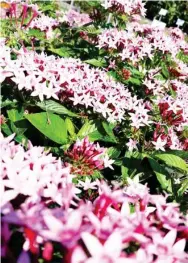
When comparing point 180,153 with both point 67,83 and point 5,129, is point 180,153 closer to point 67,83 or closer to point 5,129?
point 67,83

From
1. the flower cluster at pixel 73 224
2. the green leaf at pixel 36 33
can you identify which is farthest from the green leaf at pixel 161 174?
the green leaf at pixel 36 33

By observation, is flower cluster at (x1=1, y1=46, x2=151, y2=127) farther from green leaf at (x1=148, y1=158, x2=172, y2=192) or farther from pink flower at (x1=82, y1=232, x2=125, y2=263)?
pink flower at (x1=82, y1=232, x2=125, y2=263)

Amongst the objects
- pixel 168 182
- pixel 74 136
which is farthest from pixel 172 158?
pixel 74 136

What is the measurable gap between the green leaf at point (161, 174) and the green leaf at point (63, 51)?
854 millimetres

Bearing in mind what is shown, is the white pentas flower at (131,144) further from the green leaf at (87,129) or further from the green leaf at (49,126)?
the green leaf at (49,126)

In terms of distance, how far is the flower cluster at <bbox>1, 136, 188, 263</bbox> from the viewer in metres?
0.53

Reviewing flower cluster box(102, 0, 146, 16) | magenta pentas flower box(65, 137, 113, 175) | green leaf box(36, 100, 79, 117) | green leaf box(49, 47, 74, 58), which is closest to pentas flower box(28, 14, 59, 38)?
green leaf box(49, 47, 74, 58)

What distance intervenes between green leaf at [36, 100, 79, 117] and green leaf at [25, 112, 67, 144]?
0.02 metres

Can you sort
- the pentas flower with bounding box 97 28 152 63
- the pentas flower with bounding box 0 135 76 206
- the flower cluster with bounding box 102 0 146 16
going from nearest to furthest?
the pentas flower with bounding box 0 135 76 206
the pentas flower with bounding box 97 28 152 63
the flower cluster with bounding box 102 0 146 16

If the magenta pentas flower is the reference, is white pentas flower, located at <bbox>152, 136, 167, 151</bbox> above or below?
below

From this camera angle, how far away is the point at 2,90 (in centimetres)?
134

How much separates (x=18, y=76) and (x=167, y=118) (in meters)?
0.58

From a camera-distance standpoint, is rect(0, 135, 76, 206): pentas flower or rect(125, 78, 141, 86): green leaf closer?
rect(0, 135, 76, 206): pentas flower

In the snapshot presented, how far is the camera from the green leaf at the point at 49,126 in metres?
1.28
